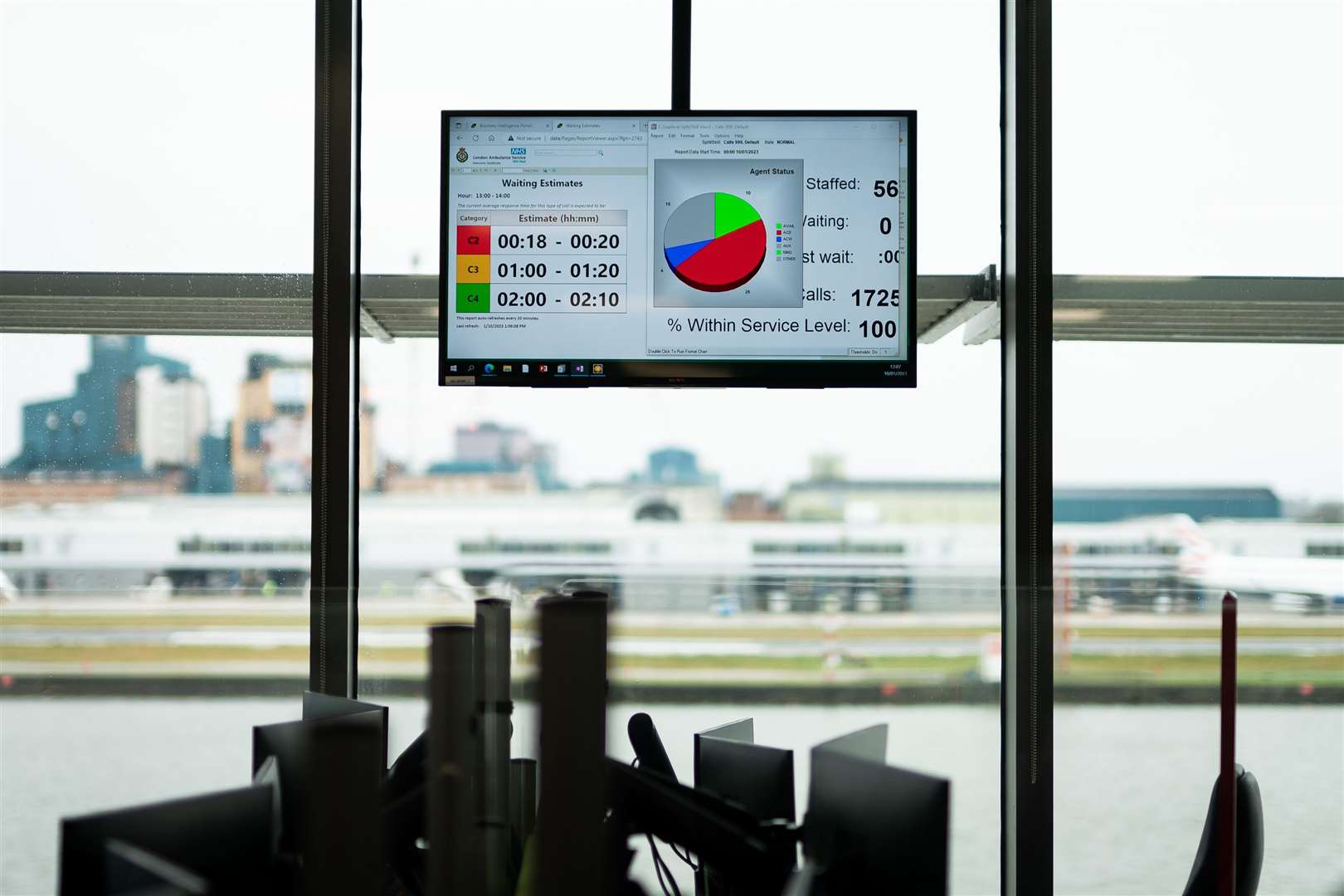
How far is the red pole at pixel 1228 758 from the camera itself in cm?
128

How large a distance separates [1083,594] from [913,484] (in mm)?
7668

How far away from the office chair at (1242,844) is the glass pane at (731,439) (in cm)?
33

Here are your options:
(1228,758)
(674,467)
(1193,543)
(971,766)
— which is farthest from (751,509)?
(1228,758)

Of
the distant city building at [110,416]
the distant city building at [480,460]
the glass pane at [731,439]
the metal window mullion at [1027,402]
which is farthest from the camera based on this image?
the distant city building at [480,460]

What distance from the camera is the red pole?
128 cm

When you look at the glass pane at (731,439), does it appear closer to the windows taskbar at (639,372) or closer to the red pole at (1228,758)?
the windows taskbar at (639,372)

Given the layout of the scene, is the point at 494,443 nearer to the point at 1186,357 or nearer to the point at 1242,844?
the point at 1186,357

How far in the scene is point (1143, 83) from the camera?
289cm

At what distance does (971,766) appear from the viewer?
183 cm

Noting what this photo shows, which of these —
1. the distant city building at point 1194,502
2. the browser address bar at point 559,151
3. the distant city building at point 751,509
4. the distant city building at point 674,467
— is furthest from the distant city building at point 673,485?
the distant city building at point 1194,502

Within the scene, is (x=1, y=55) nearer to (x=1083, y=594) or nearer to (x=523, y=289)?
(x=523, y=289)

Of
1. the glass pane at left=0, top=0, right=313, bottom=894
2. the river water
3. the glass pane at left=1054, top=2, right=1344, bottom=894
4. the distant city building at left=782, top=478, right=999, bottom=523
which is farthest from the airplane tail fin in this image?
the distant city building at left=782, top=478, right=999, bottom=523

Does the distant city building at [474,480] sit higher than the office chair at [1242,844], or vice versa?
the distant city building at [474,480]

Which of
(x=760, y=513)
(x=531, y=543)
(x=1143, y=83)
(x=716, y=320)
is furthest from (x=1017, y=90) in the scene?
(x=531, y=543)
